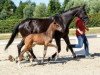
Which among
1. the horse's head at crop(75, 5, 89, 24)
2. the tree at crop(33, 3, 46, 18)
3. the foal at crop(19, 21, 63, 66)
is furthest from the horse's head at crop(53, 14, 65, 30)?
the tree at crop(33, 3, 46, 18)

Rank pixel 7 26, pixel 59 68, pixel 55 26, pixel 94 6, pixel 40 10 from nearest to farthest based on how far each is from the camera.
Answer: pixel 59 68 < pixel 55 26 < pixel 7 26 < pixel 94 6 < pixel 40 10

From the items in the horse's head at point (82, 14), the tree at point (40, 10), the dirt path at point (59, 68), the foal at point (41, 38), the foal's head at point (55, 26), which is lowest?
the tree at point (40, 10)

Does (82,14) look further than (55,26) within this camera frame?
Yes

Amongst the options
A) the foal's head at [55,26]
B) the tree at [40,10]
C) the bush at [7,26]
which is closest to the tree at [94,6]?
the tree at [40,10]

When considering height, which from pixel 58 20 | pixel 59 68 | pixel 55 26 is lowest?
pixel 59 68

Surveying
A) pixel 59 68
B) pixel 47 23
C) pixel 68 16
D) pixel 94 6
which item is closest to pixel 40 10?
pixel 94 6

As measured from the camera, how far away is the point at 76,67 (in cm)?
1202

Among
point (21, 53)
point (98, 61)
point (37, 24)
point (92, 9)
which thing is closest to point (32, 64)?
point (21, 53)

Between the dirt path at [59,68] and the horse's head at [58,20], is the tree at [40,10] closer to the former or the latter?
the horse's head at [58,20]

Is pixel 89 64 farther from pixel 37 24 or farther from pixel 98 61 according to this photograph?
pixel 37 24

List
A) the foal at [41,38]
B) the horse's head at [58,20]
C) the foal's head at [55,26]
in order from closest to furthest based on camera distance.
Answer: the foal at [41,38] → the foal's head at [55,26] → the horse's head at [58,20]

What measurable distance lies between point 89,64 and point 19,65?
2.37m

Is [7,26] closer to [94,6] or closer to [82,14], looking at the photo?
[94,6]

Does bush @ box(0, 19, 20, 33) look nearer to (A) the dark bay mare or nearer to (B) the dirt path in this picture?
(B) the dirt path
